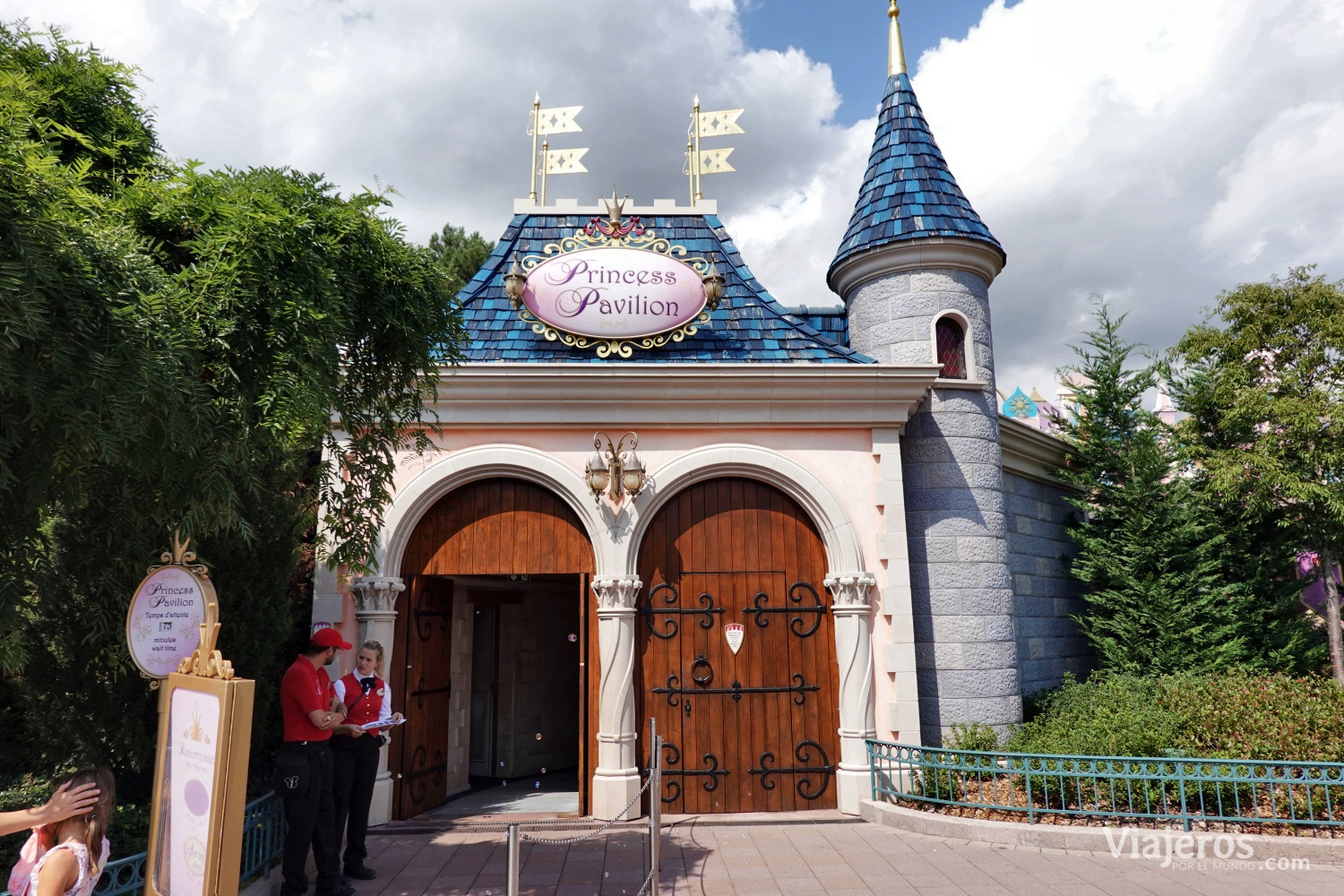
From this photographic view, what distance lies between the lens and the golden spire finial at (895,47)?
34.5 feet

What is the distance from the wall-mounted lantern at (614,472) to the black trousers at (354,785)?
309cm

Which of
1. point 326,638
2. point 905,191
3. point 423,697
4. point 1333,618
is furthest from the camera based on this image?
point 1333,618

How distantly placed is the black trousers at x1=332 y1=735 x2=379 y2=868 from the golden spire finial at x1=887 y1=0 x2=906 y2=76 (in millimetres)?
10074

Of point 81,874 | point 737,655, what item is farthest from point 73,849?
point 737,655

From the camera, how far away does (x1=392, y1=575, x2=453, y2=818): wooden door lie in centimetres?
786

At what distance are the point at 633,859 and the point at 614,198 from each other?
23.0 feet

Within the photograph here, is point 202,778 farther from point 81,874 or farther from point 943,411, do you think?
point 943,411

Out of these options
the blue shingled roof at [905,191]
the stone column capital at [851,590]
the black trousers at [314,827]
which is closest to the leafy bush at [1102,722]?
the stone column capital at [851,590]

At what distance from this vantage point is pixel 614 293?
8609 millimetres

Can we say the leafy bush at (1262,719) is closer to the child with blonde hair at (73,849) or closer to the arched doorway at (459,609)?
the arched doorway at (459,609)

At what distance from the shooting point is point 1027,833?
6379 mm

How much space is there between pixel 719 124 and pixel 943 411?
15.5 ft

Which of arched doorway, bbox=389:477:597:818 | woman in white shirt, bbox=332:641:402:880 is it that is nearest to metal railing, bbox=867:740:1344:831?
arched doorway, bbox=389:477:597:818

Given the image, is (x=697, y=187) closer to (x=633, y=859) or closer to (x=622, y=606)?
(x=622, y=606)
